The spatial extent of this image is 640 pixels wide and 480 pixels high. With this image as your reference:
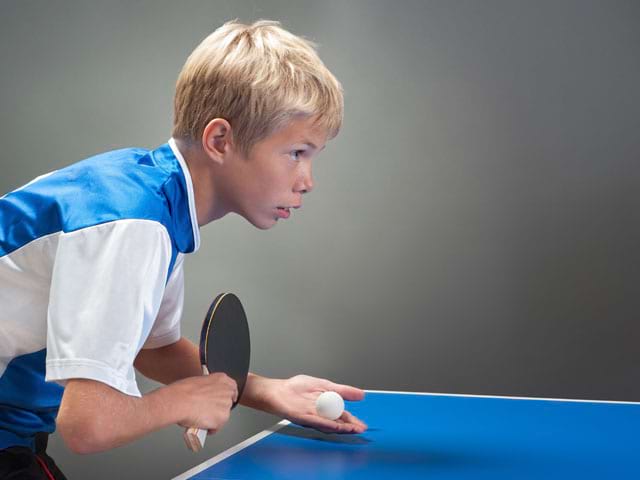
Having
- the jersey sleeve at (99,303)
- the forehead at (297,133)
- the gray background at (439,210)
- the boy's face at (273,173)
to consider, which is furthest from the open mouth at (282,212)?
the gray background at (439,210)

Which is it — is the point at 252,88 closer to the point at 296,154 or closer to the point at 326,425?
the point at 296,154

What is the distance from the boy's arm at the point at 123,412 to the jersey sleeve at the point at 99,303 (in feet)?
0.07

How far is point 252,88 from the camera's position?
1347 millimetres

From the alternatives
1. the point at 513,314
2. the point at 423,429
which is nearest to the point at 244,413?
the point at 513,314

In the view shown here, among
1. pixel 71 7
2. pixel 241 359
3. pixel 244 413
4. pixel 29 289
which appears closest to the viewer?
pixel 29 289

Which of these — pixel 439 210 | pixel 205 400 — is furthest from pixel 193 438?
pixel 439 210

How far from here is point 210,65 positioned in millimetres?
1387

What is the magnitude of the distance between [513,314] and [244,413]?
1.14 m

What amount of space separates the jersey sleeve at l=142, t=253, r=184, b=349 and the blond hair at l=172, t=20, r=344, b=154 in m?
0.28

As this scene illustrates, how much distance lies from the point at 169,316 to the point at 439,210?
5.89 feet

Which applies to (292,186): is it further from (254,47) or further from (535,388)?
(535,388)

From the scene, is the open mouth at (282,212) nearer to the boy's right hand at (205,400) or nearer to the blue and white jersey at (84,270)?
the blue and white jersey at (84,270)

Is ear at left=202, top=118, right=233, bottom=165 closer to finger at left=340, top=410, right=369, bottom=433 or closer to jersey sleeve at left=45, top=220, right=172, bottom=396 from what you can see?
jersey sleeve at left=45, top=220, right=172, bottom=396

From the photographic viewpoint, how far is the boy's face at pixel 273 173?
→ 135cm
